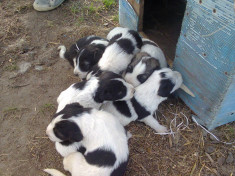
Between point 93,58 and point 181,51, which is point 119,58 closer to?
point 93,58

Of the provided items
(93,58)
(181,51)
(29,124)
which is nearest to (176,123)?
(181,51)

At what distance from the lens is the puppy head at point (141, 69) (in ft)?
12.5

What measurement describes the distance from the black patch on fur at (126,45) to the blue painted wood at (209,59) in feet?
2.79

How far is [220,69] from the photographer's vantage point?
A: 9.81ft

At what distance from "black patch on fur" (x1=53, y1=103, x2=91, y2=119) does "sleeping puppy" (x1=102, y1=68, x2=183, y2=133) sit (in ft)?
1.64

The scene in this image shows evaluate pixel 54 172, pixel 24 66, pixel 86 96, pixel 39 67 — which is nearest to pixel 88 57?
pixel 86 96

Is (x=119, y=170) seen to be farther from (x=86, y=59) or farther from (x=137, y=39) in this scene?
(x=137, y=39)

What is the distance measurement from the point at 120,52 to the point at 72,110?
1426mm

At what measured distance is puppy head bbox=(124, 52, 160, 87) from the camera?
3809mm

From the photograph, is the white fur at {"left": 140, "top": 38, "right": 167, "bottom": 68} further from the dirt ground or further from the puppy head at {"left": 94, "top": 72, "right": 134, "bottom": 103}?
the puppy head at {"left": 94, "top": 72, "right": 134, "bottom": 103}

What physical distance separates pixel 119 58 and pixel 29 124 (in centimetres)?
182

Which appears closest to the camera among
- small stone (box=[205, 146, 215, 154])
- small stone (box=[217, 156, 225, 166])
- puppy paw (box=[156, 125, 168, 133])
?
small stone (box=[217, 156, 225, 166])

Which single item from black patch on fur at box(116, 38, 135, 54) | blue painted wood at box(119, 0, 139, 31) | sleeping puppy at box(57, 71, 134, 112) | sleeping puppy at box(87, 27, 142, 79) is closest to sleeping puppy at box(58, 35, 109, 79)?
sleeping puppy at box(87, 27, 142, 79)

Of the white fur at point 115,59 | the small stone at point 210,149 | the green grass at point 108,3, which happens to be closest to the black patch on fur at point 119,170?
the small stone at point 210,149
